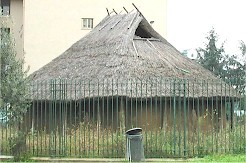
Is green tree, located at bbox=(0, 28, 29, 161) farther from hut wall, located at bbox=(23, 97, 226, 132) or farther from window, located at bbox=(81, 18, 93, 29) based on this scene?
window, located at bbox=(81, 18, 93, 29)

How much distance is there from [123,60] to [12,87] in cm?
797

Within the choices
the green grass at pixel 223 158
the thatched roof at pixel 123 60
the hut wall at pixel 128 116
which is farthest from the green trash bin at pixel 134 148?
the thatched roof at pixel 123 60

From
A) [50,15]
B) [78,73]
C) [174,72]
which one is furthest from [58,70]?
[50,15]

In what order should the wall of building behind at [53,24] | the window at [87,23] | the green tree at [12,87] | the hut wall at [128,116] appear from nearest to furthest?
the green tree at [12,87], the hut wall at [128,116], the wall of building behind at [53,24], the window at [87,23]

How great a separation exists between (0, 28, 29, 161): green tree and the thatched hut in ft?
4.00

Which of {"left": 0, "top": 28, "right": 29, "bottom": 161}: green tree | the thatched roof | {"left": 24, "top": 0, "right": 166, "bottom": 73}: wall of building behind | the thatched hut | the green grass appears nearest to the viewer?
the green grass

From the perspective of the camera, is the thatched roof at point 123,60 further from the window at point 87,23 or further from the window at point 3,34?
the window at point 87,23

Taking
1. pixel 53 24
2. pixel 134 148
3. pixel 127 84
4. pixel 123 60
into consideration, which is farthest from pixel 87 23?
pixel 134 148

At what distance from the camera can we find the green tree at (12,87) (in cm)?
1413

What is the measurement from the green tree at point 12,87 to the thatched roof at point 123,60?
4.43m

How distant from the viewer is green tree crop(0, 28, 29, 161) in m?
14.1

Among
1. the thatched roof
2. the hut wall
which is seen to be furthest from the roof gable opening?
the hut wall

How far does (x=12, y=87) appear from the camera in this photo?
1412cm

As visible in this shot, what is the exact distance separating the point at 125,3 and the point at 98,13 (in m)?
3.02
